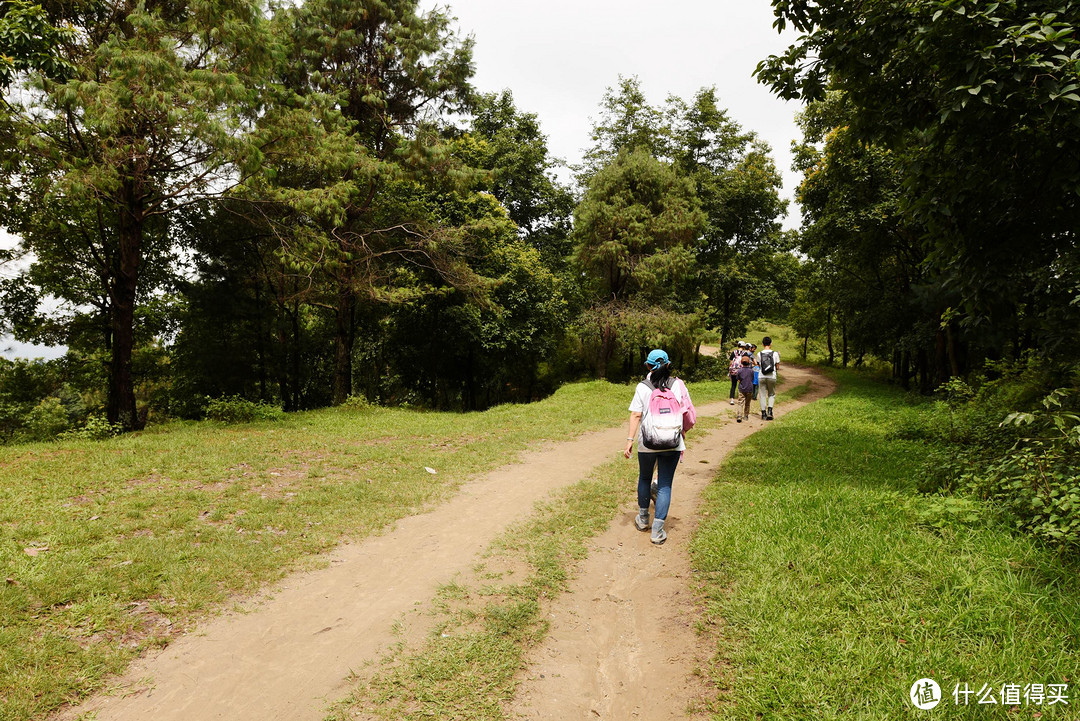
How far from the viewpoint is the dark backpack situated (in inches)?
471

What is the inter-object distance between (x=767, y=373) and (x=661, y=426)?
28.5 feet

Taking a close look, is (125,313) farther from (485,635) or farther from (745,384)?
(745,384)

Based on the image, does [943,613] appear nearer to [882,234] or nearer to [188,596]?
[188,596]

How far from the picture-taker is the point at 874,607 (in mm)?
3330

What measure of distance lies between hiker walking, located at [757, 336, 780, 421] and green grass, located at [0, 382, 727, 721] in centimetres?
566

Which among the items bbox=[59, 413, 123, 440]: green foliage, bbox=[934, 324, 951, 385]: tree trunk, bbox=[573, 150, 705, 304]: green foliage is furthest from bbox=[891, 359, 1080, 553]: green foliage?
bbox=[59, 413, 123, 440]: green foliage

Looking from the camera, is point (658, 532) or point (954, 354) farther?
point (954, 354)

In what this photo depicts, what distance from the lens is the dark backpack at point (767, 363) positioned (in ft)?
39.2

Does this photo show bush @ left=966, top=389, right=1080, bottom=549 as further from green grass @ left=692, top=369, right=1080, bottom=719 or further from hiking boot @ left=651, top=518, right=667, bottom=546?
hiking boot @ left=651, top=518, right=667, bottom=546

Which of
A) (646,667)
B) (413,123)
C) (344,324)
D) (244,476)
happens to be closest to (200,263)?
(344,324)

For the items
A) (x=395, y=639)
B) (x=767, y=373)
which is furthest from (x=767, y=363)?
(x=395, y=639)

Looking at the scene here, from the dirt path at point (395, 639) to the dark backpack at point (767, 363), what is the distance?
7588 mm

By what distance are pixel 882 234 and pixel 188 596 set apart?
22436 mm

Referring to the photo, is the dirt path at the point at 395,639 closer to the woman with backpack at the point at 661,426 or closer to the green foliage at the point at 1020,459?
the woman with backpack at the point at 661,426
